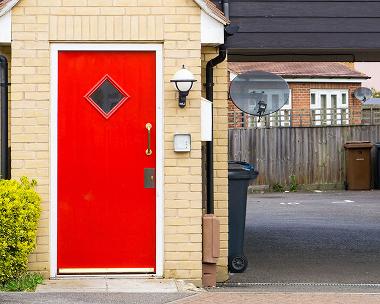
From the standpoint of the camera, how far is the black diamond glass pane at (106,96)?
991 cm

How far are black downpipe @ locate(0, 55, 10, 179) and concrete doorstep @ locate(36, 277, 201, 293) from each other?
1.39m

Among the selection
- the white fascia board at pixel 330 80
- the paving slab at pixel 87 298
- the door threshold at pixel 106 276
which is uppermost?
the white fascia board at pixel 330 80

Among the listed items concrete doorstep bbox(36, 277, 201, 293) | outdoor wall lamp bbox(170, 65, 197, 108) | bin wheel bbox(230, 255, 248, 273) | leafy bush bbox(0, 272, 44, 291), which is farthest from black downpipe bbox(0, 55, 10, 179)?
bin wheel bbox(230, 255, 248, 273)

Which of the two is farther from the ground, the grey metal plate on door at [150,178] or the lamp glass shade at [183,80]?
the lamp glass shade at [183,80]

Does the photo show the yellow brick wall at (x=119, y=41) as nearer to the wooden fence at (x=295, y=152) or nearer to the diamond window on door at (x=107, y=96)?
the diamond window on door at (x=107, y=96)

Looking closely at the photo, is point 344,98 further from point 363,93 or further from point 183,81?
point 183,81

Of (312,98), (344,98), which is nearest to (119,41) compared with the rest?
(312,98)

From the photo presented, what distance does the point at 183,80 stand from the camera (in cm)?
965

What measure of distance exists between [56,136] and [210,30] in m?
1.85

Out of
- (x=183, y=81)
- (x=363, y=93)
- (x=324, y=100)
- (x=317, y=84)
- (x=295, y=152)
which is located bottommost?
(x=295, y=152)

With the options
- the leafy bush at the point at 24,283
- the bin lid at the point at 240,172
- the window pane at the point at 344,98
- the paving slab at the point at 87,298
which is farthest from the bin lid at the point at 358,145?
the paving slab at the point at 87,298

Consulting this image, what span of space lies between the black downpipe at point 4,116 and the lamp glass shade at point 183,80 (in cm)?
180

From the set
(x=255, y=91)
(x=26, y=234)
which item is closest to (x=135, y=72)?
(x=26, y=234)

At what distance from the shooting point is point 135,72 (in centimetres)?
995
